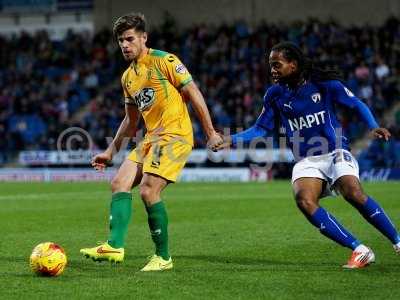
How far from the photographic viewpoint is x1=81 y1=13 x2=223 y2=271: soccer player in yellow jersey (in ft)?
26.3

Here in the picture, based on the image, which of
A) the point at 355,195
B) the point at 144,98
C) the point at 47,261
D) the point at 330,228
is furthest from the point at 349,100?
the point at 47,261

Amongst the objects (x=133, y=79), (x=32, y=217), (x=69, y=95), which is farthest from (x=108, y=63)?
(x=133, y=79)

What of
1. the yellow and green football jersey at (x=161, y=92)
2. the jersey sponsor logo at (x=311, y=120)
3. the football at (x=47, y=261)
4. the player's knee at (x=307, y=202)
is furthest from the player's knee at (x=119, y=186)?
the jersey sponsor logo at (x=311, y=120)

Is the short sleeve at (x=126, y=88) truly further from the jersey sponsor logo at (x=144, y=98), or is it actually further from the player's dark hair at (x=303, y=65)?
the player's dark hair at (x=303, y=65)

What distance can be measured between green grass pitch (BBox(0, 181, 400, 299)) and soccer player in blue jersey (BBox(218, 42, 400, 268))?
0.43m

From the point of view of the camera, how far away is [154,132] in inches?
325

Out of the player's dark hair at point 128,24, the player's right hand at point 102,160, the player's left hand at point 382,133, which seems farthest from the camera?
the player's right hand at point 102,160

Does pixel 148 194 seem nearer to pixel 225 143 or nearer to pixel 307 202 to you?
pixel 225 143

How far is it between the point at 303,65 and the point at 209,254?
2.31 m

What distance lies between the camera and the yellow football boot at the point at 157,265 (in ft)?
26.0

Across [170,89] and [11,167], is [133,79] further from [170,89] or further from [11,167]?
[11,167]

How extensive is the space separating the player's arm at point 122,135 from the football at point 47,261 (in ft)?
4.09

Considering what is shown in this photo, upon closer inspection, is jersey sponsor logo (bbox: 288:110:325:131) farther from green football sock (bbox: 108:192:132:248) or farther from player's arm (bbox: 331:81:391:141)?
green football sock (bbox: 108:192:132:248)

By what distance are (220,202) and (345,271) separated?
9878 millimetres
